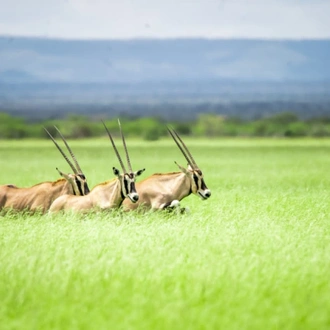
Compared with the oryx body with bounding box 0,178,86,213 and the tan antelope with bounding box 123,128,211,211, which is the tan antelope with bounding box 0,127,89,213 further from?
the tan antelope with bounding box 123,128,211,211

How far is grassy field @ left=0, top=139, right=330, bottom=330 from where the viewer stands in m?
5.75

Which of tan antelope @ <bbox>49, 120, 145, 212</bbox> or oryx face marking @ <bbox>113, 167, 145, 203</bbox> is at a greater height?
oryx face marking @ <bbox>113, 167, 145, 203</bbox>

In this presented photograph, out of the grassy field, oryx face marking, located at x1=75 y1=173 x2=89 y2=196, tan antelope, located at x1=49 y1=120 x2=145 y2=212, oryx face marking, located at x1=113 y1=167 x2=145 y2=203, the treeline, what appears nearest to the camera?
the grassy field

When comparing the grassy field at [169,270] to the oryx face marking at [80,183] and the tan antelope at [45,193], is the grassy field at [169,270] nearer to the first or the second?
the tan antelope at [45,193]

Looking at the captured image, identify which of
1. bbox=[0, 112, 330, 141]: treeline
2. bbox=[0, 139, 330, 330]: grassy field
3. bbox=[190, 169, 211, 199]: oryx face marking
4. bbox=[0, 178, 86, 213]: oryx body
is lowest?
bbox=[0, 112, 330, 141]: treeline

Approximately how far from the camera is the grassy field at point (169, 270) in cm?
575

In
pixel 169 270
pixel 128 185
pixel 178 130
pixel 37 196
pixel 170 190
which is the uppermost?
pixel 128 185

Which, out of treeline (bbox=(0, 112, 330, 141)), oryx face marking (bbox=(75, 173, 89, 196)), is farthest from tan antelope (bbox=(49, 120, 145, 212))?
treeline (bbox=(0, 112, 330, 141))

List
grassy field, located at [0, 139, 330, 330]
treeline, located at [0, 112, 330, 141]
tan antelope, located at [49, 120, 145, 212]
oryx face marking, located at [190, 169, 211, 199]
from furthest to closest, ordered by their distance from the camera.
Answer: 1. treeline, located at [0, 112, 330, 141]
2. oryx face marking, located at [190, 169, 211, 199]
3. tan antelope, located at [49, 120, 145, 212]
4. grassy field, located at [0, 139, 330, 330]

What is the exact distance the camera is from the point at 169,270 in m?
7.15

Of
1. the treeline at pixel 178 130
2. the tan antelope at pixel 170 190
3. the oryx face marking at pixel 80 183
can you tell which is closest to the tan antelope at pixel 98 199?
the oryx face marking at pixel 80 183

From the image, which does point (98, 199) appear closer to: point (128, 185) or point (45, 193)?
point (128, 185)

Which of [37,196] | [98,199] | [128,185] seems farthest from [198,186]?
[37,196]

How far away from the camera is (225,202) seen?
41.5 feet
